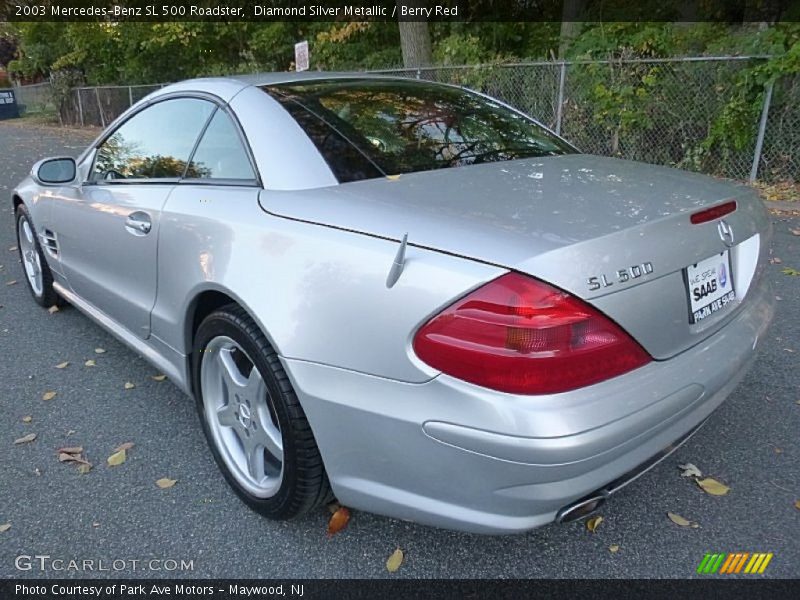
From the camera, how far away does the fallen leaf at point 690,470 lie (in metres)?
2.41

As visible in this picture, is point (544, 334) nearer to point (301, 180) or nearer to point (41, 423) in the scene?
point (301, 180)

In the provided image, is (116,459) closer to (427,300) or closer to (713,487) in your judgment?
(427,300)

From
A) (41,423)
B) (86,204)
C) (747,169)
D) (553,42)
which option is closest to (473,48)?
(553,42)

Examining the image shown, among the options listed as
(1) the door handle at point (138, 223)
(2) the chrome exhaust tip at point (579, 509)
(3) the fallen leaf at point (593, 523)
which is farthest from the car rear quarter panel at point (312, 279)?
(3) the fallen leaf at point (593, 523)

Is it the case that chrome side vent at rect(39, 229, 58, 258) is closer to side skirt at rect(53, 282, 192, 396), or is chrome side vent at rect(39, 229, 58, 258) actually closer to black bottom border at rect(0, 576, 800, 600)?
side skirt at rect(53, 282, 192, 396)

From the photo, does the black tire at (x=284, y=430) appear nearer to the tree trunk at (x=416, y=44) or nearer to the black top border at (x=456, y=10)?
the black top border at (x=456, y=10)

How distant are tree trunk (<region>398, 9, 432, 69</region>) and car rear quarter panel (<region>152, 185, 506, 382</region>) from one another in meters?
11.2

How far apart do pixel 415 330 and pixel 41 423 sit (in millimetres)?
2273

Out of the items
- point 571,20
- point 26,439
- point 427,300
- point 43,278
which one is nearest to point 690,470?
point 427,300

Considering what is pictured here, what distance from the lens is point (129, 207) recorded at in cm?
272

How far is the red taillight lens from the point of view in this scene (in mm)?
1490

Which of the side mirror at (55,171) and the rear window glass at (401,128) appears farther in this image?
the side mirror at (55,171)

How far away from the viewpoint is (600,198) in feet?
6.14

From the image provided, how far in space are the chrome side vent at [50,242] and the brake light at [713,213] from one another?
3.37 meters
